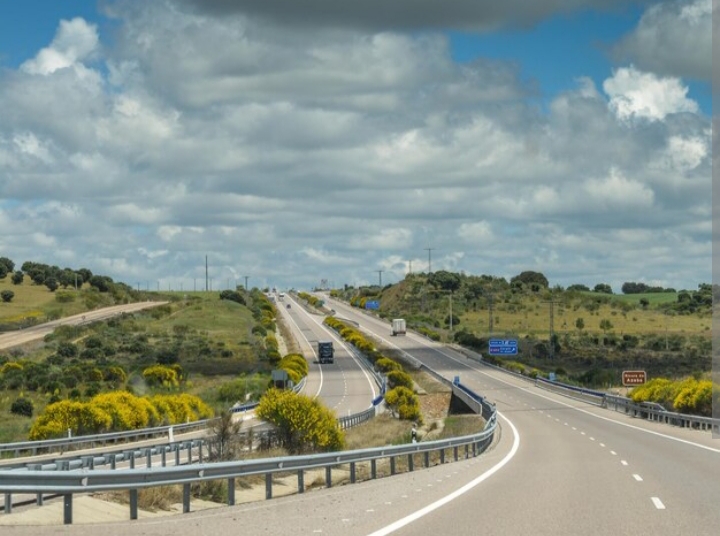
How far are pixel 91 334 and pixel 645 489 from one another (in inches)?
5173

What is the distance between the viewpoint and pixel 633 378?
277ft

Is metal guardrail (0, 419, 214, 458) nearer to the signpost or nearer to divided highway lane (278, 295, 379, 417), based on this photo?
divided highway lane (278, 295, 379, 417)

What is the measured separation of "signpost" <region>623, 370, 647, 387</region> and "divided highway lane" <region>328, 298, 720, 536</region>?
101ft

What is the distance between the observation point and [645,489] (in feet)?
72.0

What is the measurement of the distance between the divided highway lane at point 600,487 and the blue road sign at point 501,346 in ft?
212

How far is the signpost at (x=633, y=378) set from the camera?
83750 millimetres

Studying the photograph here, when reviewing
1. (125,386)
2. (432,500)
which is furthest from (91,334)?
(432,500)

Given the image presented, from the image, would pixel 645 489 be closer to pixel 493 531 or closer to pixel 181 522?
pixel 493 531

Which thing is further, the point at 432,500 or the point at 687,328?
the point at 687,328

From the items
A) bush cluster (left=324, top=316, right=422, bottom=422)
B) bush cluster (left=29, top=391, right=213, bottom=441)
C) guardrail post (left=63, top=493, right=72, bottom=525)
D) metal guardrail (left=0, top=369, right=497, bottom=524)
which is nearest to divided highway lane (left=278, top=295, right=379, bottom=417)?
bush cluster (left=324, top=316, right=422, bottom=422)

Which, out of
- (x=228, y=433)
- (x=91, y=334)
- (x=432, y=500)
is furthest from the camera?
(x=91, y=334)

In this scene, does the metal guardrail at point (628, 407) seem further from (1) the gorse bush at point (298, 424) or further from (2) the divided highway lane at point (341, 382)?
(1) the gorse bush at point (298, 424)

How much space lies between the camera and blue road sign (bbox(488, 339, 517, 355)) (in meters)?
119

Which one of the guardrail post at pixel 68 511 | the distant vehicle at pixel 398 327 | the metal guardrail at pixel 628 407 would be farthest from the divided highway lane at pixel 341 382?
the guardrail post at pixel 68 511
